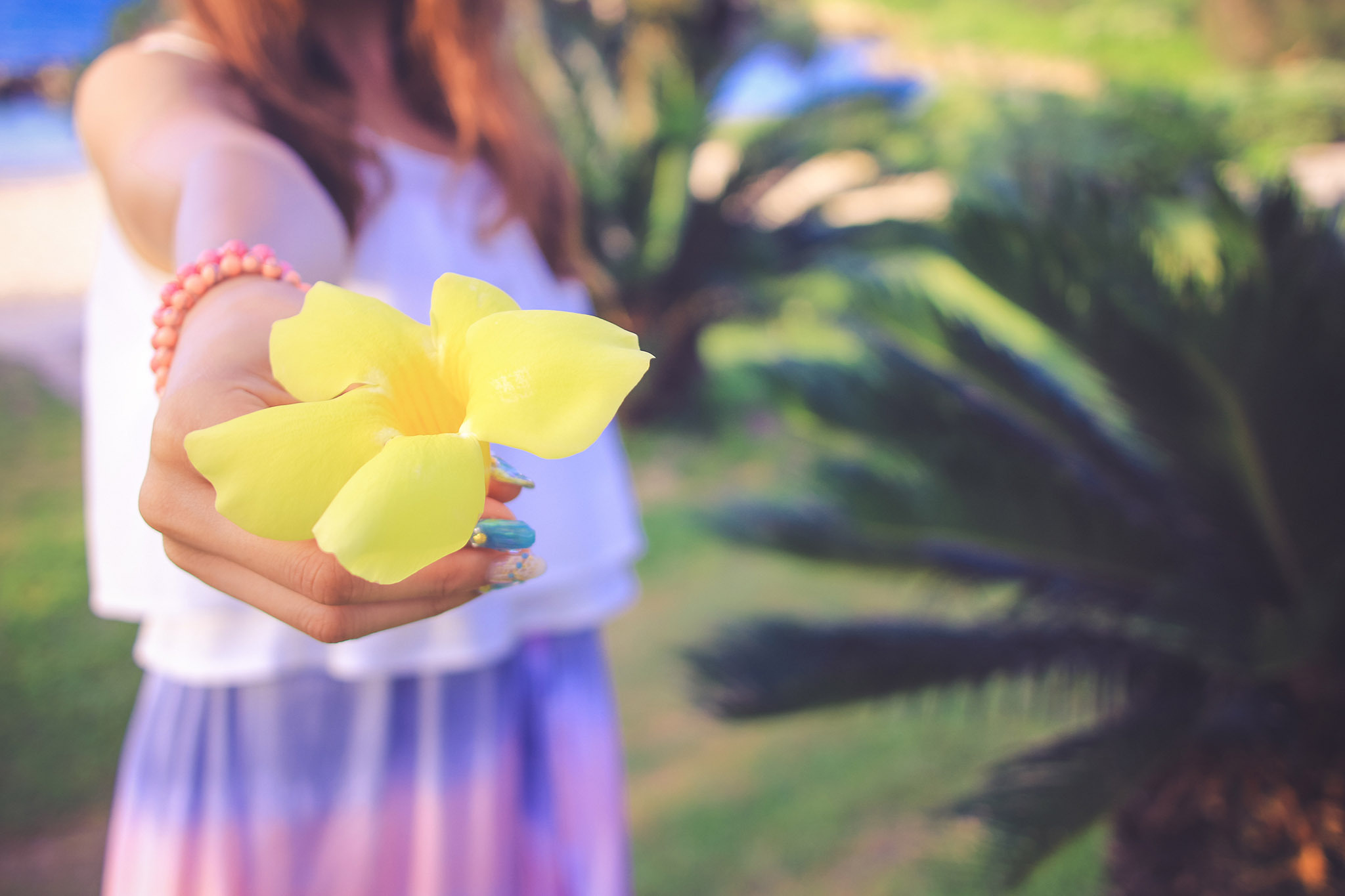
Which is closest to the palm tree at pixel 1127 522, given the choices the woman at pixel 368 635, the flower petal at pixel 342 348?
the woman at pixel 368 635

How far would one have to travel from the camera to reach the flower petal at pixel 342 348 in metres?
0.38

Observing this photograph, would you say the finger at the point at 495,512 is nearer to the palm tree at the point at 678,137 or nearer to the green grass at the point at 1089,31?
the palm tree at the point at 678,137

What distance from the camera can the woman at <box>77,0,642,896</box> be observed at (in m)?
0.69

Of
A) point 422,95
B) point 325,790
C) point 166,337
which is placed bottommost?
point 325,790

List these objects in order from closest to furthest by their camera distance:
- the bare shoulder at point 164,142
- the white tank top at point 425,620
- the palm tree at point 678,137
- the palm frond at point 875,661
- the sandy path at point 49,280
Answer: the bare shoulder at point 164,142 → the white tank top at point 425,620 → the palm frond at point 875,661 → the sandy path at point 49,280 → the palm tree at point 678,137

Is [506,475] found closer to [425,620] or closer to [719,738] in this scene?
[425,620]

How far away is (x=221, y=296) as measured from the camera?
479 mm

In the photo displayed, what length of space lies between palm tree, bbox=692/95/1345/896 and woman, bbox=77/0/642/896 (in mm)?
839

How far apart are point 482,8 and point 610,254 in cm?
437

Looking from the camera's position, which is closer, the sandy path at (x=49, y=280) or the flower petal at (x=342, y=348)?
the flower petal at (x=342, y=348)

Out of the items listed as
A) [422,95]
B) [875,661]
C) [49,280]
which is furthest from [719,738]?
[49,280]

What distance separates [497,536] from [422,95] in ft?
2.79

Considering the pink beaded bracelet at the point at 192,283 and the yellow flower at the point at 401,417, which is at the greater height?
the pink beaded bracelet at the point at 192,283

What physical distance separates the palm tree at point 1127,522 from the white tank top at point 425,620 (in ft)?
2.95
